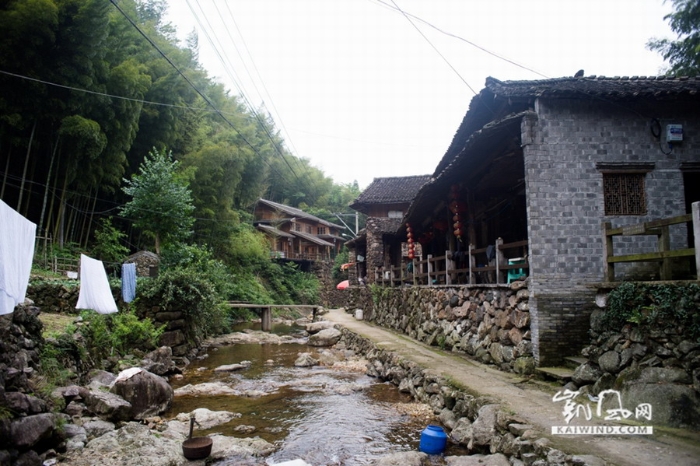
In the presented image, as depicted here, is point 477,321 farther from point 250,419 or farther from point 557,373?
point 250,419

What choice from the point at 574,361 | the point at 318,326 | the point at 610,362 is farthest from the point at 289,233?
the point at 610,362

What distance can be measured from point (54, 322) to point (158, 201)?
8.03 metres

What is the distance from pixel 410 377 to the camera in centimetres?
923

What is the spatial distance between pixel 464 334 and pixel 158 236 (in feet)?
43.6

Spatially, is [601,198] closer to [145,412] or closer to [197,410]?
[197,410]

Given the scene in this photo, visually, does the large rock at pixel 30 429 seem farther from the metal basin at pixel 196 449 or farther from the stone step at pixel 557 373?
the stone step at pixel 557 373

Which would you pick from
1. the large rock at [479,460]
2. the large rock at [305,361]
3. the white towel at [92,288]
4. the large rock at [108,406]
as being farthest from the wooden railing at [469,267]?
the white towel at [92,288]

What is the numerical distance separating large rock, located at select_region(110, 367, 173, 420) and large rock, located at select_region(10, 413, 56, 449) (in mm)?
2168

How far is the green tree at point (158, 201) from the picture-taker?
17.0 m

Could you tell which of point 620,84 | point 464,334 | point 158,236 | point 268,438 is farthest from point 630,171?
point 158,236

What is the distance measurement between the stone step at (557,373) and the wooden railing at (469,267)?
6.08ft

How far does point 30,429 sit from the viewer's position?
16.1 ft

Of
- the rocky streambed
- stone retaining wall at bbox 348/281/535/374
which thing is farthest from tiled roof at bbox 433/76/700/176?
the rocky streambed

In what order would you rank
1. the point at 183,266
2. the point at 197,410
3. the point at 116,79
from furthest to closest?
the point at 183,266
the point at 116,79
the point at 197,410
